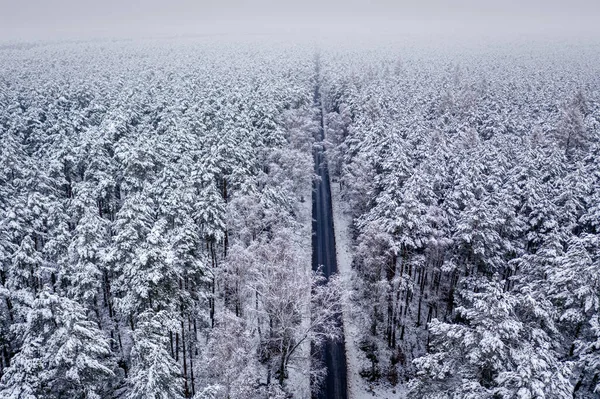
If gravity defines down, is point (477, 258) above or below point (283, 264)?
below

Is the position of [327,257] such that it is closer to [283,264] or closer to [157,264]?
[283,264]

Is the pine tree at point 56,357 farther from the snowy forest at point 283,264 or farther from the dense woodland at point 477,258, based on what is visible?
the dense woodland at point 477,258

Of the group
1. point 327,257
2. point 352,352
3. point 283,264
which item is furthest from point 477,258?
point 327,257

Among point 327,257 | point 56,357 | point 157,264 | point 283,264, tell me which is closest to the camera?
point 56,357

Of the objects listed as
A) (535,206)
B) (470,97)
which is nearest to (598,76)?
(470,97)

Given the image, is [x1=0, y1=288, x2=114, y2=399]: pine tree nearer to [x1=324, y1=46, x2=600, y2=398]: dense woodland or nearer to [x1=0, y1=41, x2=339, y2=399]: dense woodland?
[x1=0, y1=41, x2=339, y2=399]: dense woodland

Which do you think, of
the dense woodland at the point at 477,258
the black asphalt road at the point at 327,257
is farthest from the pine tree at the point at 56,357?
the black asphalt road at the point at 327,257
